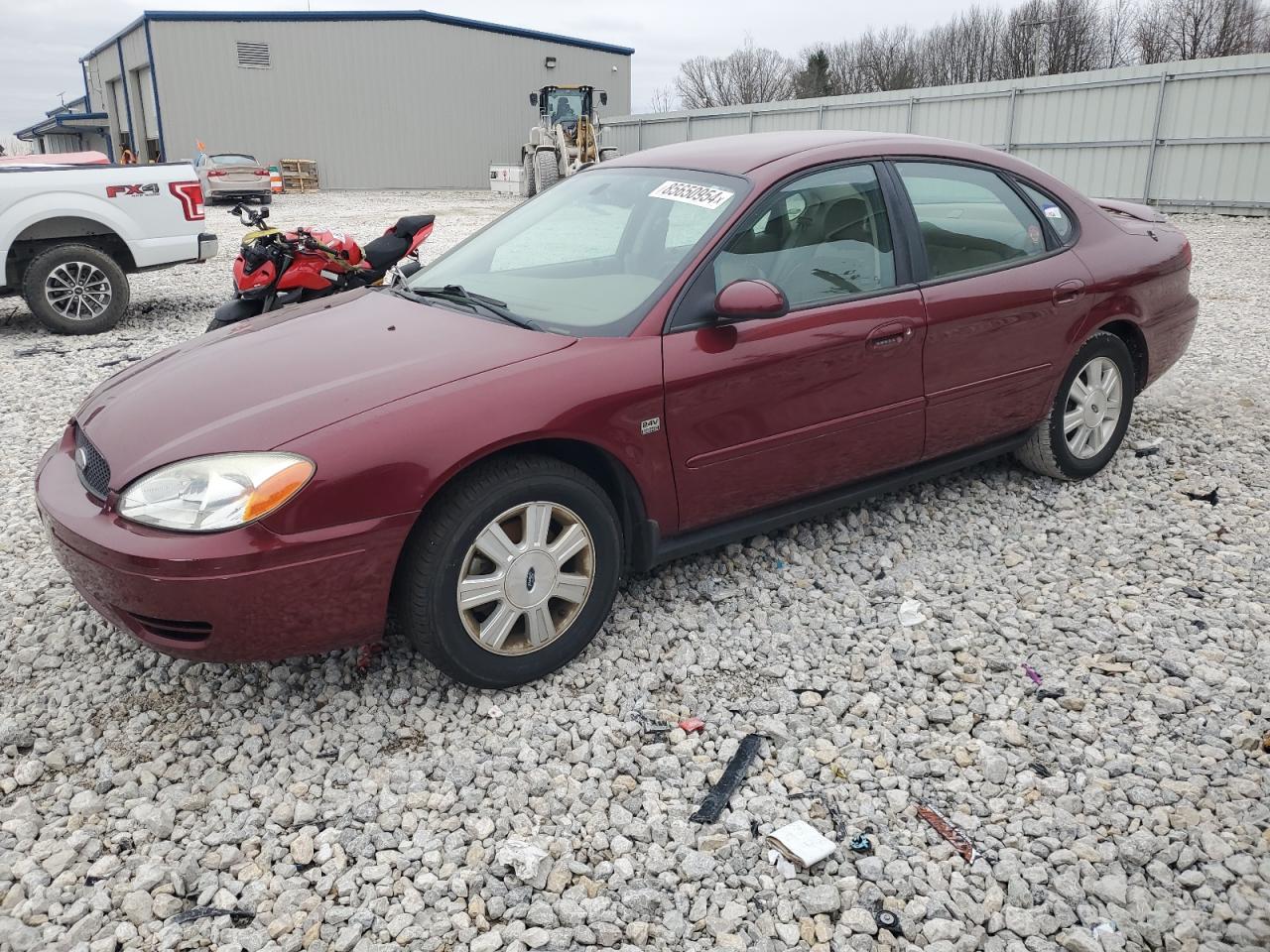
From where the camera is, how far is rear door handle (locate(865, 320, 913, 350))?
3.58 metres

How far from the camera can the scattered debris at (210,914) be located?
228 centimetres

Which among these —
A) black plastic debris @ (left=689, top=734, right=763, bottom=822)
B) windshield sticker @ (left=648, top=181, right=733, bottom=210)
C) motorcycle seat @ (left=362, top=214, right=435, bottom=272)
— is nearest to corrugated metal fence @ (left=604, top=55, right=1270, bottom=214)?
motorcycle seat @ (left=362, top=214, right=435, bottom=272)

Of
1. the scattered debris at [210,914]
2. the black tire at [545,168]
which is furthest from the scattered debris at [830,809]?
the black tire at [545,168]

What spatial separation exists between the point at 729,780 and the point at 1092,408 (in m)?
2.87

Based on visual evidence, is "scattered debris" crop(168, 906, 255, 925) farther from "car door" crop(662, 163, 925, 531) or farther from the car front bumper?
"car door" crop(662, 163, 925, 531)

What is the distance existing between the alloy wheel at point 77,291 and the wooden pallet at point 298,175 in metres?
27.8

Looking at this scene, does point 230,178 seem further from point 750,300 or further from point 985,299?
point 750,300

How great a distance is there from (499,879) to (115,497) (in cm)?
151

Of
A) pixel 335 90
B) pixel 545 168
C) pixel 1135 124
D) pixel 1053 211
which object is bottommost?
pixel 1053 211

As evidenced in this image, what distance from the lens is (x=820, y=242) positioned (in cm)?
360

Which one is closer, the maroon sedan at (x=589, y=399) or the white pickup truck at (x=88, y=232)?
the maroon sedan at (x=589, y=399)

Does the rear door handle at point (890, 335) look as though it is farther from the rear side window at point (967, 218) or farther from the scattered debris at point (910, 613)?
the scattered debris at point (910, 613)

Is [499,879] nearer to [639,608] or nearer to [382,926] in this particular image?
[382,926]

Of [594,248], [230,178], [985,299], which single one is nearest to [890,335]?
[985,299]
